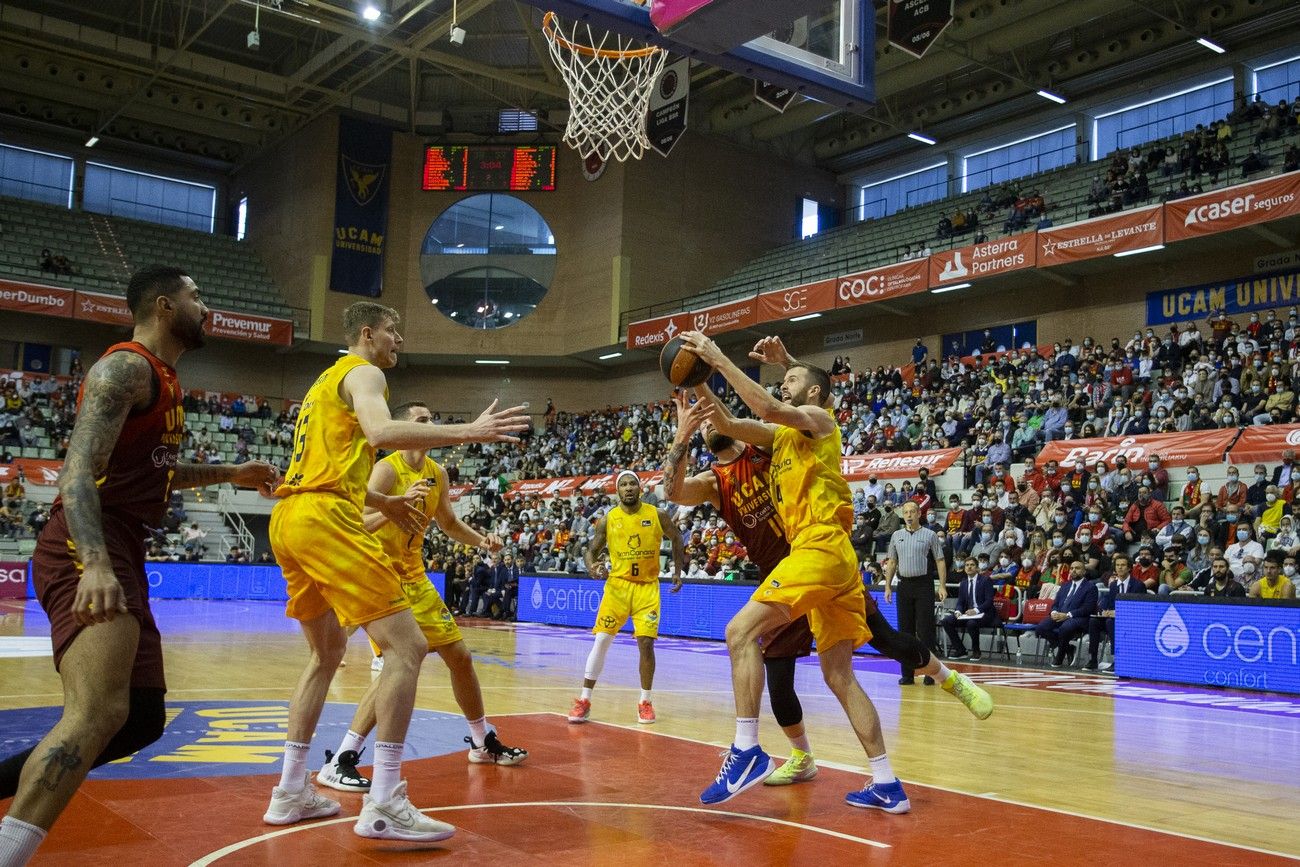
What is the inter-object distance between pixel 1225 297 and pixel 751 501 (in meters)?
20.9

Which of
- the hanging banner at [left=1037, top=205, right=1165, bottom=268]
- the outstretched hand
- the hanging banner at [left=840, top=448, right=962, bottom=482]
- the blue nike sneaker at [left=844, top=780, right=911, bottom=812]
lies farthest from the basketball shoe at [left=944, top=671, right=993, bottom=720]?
the hanging banner at [left=1037, top=205, right=1165, bottom=268]

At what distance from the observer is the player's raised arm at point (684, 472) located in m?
5.50

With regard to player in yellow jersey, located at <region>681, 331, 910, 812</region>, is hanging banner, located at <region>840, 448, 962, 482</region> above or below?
above

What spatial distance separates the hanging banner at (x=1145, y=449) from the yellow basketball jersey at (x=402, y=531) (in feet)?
45.5

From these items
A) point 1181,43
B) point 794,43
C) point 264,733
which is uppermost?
point 1181,43

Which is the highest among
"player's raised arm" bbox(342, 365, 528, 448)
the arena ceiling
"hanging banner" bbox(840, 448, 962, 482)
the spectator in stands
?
the arena ceiling

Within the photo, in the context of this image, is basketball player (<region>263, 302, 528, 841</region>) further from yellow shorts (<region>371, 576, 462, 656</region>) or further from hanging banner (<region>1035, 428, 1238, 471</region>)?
hanging banner (<region>1035, 428, 1238, 471</region>)

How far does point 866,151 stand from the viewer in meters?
34.8

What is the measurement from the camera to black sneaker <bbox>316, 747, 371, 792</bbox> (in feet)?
17.4

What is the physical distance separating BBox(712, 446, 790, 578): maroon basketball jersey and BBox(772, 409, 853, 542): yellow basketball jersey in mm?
507

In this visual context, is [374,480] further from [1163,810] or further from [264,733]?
[1163,810]

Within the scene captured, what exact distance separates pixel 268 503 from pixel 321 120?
12.5 metres

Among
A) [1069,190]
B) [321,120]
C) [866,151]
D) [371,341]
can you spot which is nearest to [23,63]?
[321,120]

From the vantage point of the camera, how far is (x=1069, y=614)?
45.2 feet
